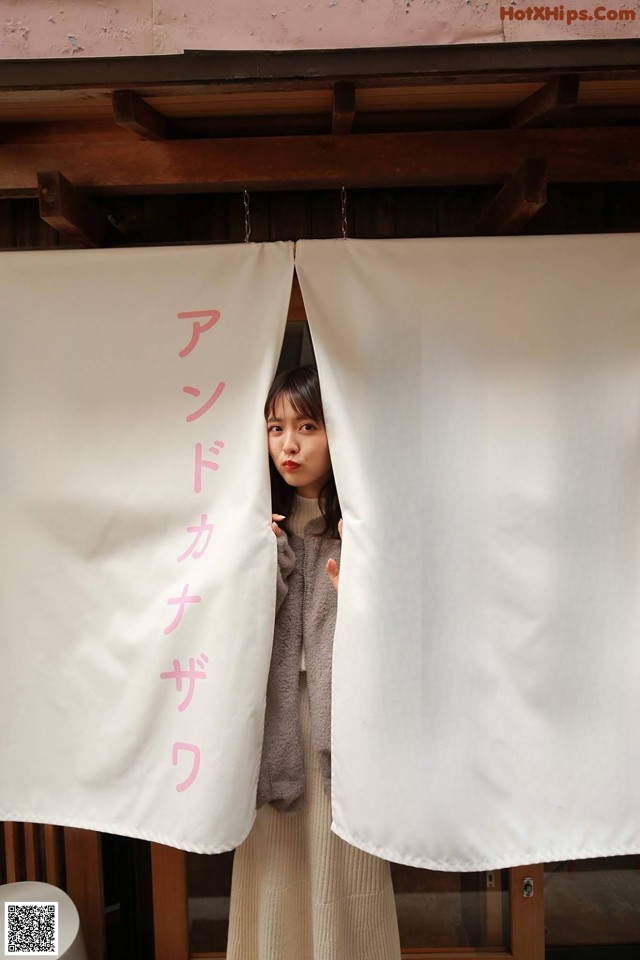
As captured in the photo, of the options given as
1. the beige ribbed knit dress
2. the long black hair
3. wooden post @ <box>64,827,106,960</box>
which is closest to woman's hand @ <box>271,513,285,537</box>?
the long black hair

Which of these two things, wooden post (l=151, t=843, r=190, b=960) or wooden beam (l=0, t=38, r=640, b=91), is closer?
wooden beam (l=0, t=38, r=640, b=91)

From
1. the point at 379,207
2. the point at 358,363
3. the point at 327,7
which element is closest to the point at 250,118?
the point at 327,7

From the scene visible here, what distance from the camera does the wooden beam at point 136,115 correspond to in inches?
81.9

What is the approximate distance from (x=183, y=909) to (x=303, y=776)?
1261mm

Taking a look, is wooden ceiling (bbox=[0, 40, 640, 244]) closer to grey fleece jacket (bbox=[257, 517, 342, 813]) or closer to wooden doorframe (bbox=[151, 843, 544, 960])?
grey fleece jacket (bbox=[257, 517, 342, 813])

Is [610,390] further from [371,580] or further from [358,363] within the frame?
[371,580]

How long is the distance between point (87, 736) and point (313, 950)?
3.77 feet

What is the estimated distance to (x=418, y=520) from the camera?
2242 mm

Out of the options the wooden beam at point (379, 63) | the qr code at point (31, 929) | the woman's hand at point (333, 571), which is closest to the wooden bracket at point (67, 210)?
the wooden beam at point (379, 63)

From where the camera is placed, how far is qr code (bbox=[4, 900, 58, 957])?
264cm

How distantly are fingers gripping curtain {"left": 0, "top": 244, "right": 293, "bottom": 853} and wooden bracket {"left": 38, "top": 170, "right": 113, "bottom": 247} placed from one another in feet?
0.43

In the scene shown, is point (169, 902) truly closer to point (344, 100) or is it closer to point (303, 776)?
point (303, 776)

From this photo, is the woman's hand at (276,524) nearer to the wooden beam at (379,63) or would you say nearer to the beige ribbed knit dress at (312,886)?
the beige ribbed knit dress at (312,886)

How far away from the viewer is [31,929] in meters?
2.71
